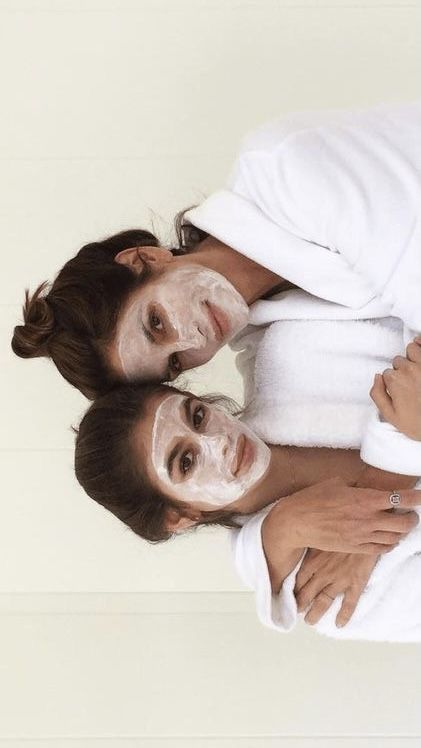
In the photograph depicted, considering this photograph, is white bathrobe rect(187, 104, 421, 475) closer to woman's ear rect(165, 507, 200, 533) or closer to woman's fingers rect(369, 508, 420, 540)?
woman's fingers rect(369, 508, 420, 540)

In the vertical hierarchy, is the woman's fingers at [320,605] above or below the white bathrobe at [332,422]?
below

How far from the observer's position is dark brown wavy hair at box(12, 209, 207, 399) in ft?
3.19

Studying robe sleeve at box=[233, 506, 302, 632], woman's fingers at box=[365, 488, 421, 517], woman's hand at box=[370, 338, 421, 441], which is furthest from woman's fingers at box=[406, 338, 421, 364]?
robe sleeve at box=[233, 506, 302, 632]

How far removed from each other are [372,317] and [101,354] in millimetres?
312

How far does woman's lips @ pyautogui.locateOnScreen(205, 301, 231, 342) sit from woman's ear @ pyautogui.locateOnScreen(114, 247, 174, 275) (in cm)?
8

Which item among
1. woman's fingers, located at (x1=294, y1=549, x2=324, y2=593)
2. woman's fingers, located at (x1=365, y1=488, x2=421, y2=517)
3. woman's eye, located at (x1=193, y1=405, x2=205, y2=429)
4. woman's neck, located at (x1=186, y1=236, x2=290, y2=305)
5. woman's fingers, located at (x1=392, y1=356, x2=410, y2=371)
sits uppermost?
woman's neck, located at (x1=186, y1=236, x2=290, y2=305)

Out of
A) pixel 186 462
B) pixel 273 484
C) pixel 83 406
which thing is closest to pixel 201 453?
pixel 186 462

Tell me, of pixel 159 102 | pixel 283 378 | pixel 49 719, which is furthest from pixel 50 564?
pixel 159 102

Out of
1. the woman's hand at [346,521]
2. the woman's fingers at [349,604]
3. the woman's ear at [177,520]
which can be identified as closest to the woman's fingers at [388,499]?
the woman's hand at [346,521]

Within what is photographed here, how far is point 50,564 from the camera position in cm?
127

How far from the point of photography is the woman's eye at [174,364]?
0.99 m

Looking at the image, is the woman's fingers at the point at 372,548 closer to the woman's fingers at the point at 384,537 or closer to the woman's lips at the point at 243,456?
the woman's fingers at the point at 384,537

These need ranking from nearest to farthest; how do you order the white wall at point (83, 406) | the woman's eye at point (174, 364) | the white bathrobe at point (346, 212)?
the white bathrobe at point (346, 212) → the woman's eye at point (174, 364) → the white wall at point (83, 406)

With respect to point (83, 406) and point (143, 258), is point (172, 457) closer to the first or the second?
point (143, 258)
